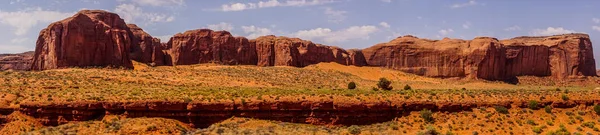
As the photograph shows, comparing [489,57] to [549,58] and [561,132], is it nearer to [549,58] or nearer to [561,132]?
[549,58]

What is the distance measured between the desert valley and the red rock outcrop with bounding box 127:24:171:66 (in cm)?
24

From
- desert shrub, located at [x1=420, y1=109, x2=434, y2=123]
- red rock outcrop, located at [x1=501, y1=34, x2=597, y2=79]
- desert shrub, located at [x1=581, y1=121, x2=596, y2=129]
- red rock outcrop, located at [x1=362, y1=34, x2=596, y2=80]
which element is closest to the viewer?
desert shrub, located at [x1=581, y1=121, x2=596, y2=129]

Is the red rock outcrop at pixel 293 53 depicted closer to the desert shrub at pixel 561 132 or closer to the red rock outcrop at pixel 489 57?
the red rock outcrop at pixel 489 57

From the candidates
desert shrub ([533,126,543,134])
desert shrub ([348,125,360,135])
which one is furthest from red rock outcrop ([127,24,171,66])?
desert shrub ([533,126,543,134])

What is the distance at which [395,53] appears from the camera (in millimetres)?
95812

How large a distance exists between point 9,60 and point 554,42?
11698 centimetres

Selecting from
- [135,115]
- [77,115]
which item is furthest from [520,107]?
[77,115]

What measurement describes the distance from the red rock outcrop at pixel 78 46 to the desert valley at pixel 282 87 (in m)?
0.15

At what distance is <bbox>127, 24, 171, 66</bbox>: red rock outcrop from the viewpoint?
79569 mm

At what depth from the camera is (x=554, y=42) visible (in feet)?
313

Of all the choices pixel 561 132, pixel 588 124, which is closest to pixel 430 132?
pixel 561 132

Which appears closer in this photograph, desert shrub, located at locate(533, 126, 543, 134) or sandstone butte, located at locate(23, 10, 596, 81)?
desert shrub, located at locate(533, 126, 543, 134)

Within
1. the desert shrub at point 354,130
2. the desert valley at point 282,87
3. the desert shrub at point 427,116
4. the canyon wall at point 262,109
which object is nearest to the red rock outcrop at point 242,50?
the desert valley at point 282,87

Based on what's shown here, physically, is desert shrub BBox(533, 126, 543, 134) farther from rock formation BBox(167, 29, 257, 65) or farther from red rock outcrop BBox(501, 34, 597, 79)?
red rock outcrop BBox(501, 34, 597, 79)
